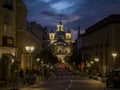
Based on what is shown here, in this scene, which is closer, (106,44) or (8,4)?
(8,4)

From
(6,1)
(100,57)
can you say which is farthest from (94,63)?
(6,1)

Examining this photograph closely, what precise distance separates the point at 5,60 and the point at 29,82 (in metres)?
3.87

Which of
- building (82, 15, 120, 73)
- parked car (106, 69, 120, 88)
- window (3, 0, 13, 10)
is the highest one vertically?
window (3, 0, 13, 10)

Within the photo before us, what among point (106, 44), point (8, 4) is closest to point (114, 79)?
point (8, 4)

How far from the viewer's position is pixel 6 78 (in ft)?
163

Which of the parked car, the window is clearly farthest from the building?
the parked car

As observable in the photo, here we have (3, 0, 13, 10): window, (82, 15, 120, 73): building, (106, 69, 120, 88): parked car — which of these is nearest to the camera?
(106, 69, 120, 88): parked car

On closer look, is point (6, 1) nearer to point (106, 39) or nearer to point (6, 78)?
point (6, 78)

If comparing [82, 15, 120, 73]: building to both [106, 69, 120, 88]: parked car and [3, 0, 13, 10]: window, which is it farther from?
[106, 69, 120, 88]: parked car

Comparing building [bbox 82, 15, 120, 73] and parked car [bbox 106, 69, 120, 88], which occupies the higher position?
building [bbox 82, 15, 120, 73]

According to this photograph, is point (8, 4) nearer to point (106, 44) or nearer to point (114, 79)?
point (114, 79)

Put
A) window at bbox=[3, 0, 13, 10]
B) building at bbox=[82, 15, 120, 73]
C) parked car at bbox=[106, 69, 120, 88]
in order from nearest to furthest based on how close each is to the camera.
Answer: parked car at bbox=[106, 69, 120, 88] < window at bbox=[3, 0, 13, 10] < building at bbox=[82, 15, 120, 73]

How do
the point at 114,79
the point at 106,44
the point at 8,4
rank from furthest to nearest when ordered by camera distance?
1. the point at 106,44
2. the point at 8,4
3. the point at 114,79

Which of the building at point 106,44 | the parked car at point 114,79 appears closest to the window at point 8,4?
the building at point 106,44
